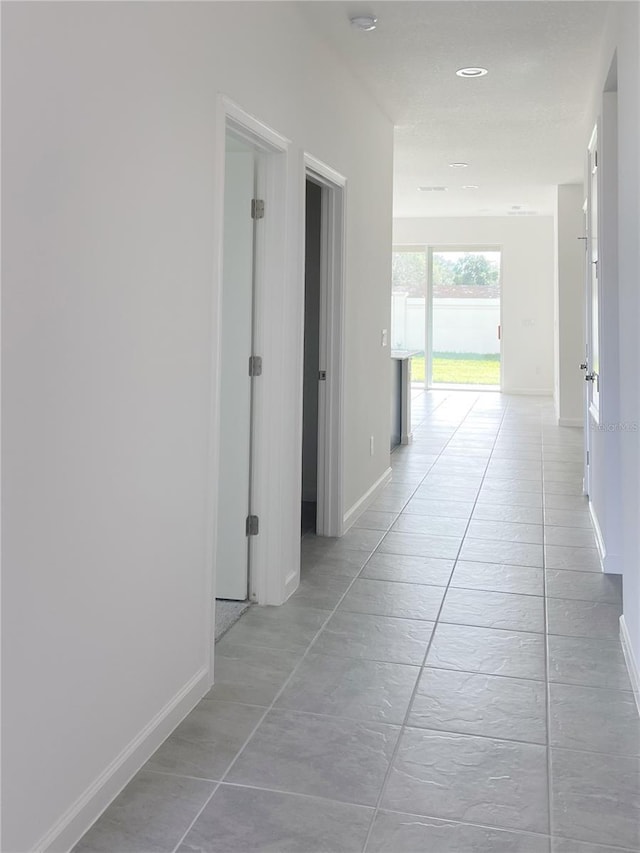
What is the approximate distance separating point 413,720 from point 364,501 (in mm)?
2806

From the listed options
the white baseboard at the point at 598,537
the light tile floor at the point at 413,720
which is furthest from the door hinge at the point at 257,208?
the white baseboard at the point at 598,537

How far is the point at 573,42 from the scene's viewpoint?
407cm

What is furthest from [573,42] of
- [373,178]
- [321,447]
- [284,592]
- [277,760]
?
[277,760]

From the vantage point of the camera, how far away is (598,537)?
4469mm

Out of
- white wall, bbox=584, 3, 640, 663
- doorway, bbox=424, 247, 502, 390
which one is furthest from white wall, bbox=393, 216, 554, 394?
white wall, bbox=584, 3, 640, 663

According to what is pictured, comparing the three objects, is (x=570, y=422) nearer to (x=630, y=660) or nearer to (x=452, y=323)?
(x=452, y=323)

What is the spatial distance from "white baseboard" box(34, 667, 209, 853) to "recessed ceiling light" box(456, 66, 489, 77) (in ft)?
11.9

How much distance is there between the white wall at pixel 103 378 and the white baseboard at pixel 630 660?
148 cm

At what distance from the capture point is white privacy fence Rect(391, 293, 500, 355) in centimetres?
1278

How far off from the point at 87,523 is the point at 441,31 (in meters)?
3.19

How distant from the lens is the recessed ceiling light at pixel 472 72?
4.49 metres

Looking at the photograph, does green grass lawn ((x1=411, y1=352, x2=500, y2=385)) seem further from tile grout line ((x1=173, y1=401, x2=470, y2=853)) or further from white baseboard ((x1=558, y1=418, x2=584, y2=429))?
tile grout line ((x1=173, y1=401, x2=470, y2=853))

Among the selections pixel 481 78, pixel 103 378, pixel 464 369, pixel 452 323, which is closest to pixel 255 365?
pixel 103 378

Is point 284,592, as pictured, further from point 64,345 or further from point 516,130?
point 516,130
